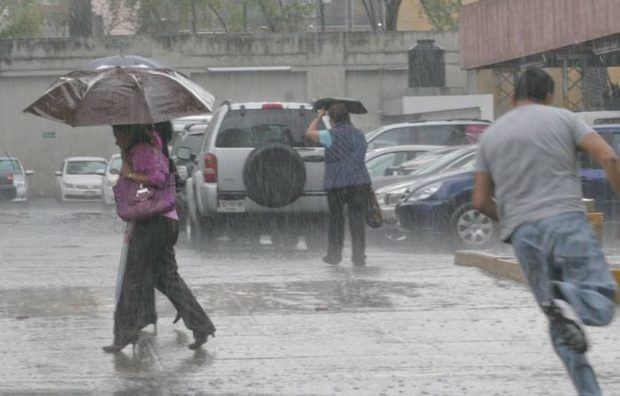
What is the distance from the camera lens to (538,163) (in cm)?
712

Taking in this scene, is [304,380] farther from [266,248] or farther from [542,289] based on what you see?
[266,248]

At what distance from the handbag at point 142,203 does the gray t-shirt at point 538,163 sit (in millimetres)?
2970

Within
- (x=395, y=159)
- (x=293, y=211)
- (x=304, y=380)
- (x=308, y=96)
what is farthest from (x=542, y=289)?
(x=308, y=96)

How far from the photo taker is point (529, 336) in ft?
33.0

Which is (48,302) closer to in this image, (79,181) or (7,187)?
(7,187)

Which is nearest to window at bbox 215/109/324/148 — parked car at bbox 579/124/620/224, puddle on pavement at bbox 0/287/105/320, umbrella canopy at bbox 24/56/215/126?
parked car at bbox 579/124/620/224

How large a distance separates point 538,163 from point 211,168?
11.9 m

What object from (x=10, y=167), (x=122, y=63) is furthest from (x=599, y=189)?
(x=10, y=167)

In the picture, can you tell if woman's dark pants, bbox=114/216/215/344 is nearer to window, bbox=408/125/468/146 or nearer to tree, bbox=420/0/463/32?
window, bbox=408/125/468/146

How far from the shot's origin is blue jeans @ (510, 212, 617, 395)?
689cm

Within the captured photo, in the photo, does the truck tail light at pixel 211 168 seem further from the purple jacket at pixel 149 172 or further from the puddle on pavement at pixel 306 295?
the purple jacket at pixel 149 172

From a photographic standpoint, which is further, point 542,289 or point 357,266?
point 357,266

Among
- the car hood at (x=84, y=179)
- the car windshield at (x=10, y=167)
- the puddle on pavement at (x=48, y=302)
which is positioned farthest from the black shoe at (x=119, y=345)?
the car hood at (x=84, y=179)

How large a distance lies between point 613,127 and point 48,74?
90.3 feet
